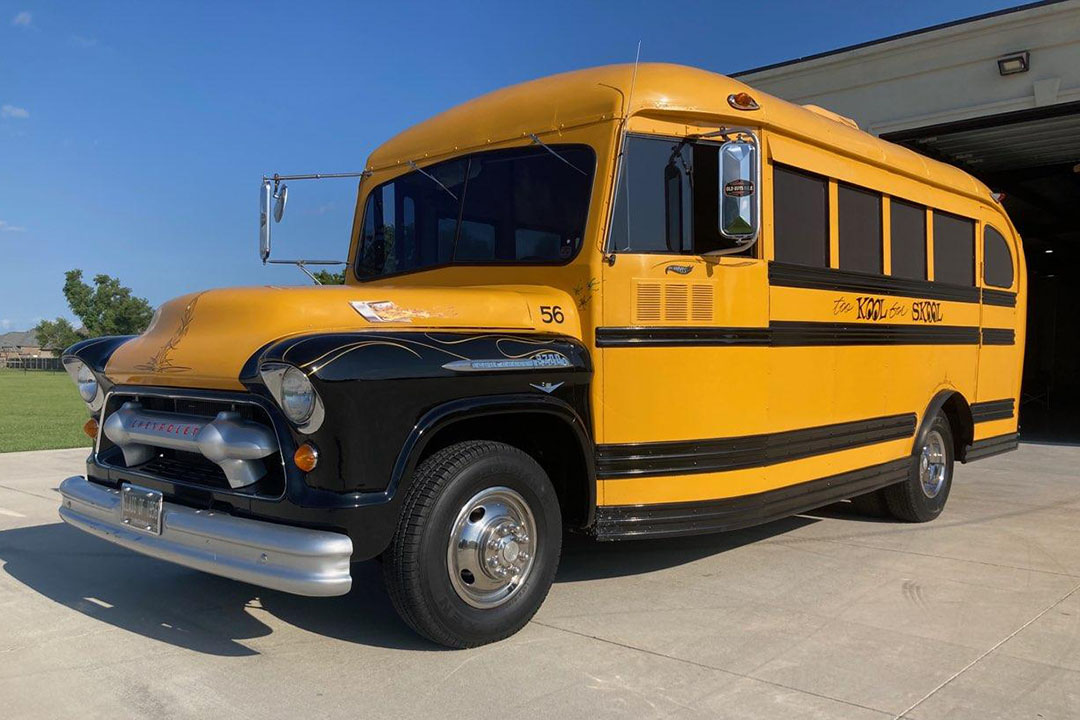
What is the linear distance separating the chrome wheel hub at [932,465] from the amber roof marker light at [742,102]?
320 centimetres

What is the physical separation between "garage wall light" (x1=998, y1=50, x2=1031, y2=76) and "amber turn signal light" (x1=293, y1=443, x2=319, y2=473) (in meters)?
10.9

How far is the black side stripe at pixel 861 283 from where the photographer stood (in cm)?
482

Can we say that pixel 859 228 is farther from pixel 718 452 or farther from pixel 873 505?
pixel 873 505

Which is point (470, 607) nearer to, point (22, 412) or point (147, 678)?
point (147, 678)

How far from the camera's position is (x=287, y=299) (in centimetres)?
355

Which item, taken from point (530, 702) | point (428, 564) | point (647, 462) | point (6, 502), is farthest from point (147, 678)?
point (6, 502)

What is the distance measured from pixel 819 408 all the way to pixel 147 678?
3790 millimetres

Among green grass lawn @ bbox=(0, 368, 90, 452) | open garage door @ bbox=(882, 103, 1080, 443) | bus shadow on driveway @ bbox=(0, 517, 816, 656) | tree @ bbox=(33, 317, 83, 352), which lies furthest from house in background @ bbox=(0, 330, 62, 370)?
bus shadow on driveway @ bbox=(0, 517, 816, 656)

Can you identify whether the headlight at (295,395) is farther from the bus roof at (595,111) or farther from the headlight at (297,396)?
the bus roof at (595,111)

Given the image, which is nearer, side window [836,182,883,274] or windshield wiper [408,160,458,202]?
windshield wiper [408,160,458,202]

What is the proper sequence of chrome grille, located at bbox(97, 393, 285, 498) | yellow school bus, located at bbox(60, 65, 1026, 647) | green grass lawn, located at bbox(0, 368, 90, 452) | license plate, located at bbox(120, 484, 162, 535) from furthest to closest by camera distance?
green grass lawn, located at bbox(0, 368, 90, 452)
license plate, located at bbox(120, 484, 162, 535)
chrome grille, located at bbox(97, 393, 285, 498)
yellow school bus, located at bbox(60, 65, 1026, 647)

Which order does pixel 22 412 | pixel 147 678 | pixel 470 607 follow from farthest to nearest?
pixel 22 412 → pixel 470 607 → pixel 147 678

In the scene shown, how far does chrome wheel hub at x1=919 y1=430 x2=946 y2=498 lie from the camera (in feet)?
21.5

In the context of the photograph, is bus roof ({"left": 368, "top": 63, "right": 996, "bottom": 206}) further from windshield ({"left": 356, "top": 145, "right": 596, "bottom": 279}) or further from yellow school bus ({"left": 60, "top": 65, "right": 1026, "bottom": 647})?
windshield ({"left": 356, "top": 145, "right": 596, "bottom": 279})
